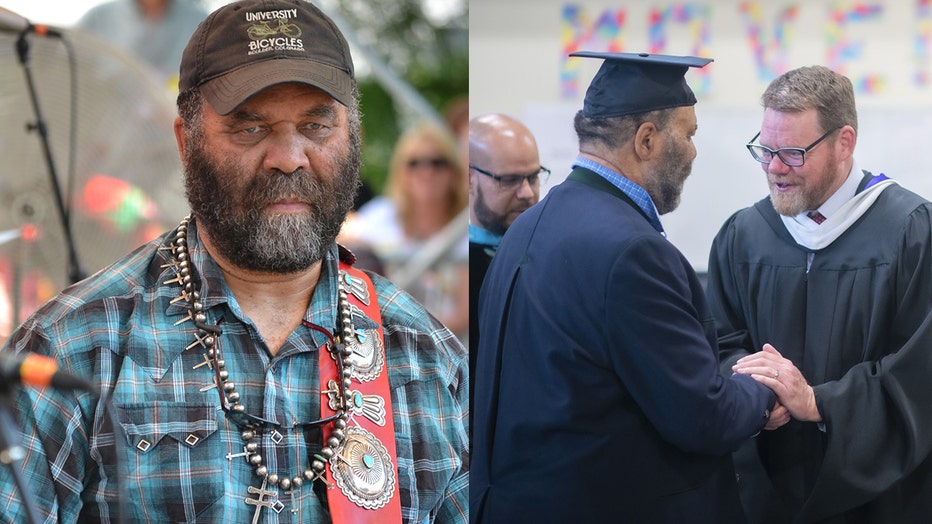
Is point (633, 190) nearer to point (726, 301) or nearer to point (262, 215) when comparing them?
point (726, 301)

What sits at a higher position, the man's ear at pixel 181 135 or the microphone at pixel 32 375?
the man's ear at pixel 181 135

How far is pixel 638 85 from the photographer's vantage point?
2.08m

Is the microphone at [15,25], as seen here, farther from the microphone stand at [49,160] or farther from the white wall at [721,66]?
the white wall at [721,66]

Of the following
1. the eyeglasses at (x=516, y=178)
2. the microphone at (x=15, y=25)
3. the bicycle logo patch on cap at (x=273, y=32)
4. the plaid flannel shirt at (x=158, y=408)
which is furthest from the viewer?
the microphone at (x=15, y=25)

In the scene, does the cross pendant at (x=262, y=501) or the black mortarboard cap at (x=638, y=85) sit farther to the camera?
the black mortarboard cap at (x=638, y=85)

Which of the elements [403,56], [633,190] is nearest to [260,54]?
[633,190]

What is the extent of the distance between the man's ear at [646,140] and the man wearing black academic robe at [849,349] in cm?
24

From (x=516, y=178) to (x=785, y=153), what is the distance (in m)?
0.55

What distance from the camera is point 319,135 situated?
1944 mm

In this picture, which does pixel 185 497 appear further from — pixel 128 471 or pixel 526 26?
pixel 526 26

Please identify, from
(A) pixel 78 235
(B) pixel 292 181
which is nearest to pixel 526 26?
(B) pixel 292 181

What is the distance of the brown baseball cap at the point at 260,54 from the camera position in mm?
1861

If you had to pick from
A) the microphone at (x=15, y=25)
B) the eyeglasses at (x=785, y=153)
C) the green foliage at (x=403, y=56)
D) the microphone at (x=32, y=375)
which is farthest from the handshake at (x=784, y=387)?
the green foliage at (x=403, y=56)

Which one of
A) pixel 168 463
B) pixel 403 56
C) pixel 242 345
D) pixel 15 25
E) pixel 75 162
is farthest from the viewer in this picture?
pixel 403 56
